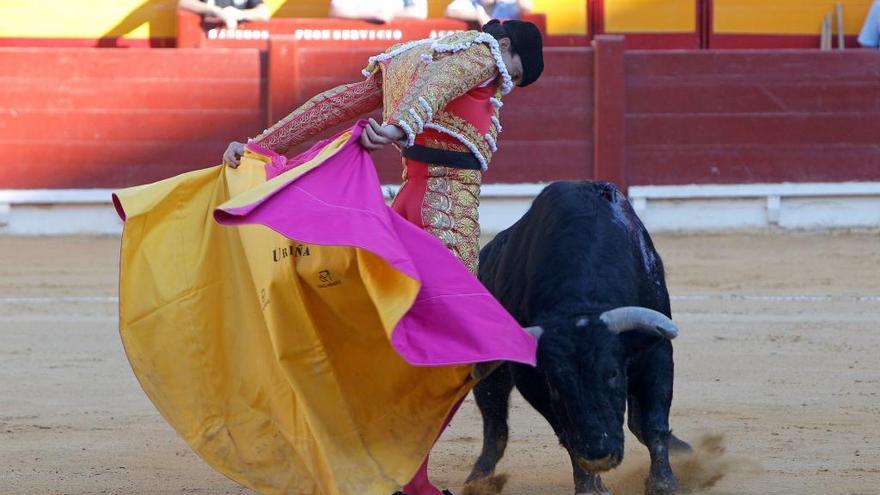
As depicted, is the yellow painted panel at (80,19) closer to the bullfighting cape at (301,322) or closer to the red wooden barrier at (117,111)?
the red wooden barrier at (117,111)

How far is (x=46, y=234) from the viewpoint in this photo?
26.3 ft

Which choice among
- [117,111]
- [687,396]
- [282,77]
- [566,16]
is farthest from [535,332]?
[566,16]

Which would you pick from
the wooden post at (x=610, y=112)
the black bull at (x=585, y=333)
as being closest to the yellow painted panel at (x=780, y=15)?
the wooden post at (x=610, y=112)

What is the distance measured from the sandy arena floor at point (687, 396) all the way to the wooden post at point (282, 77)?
65.9 inches

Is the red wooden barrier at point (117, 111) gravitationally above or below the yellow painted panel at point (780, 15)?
below

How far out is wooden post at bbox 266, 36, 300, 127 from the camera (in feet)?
26.7

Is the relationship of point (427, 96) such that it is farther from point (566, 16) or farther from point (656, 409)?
point (566, 16)

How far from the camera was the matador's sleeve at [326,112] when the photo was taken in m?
2.87

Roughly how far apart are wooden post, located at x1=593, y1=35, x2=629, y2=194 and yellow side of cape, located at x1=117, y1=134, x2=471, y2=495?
17.7ft

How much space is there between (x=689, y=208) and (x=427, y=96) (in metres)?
5.75

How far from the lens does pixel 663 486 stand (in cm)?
290

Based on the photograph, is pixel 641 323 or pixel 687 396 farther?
pixel 687 396

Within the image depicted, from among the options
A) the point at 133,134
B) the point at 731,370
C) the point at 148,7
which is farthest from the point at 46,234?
the point at 731,370

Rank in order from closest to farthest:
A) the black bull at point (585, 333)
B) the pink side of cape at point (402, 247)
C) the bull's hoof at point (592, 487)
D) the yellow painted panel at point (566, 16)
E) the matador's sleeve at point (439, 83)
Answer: the pink side of cape at point (402, 247)
the matador's sleeve at point (439, 83)
the black bull at point (585, 333)
the bull's hoof at point (592, 487)
the yellow painted panel at point (566, 16)
